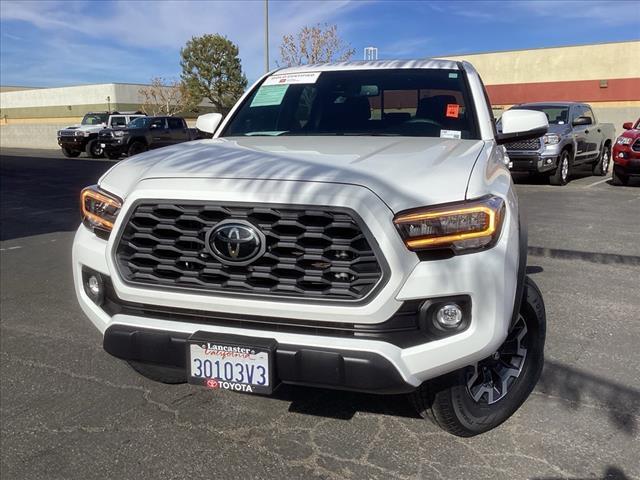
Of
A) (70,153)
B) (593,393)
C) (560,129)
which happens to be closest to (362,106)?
(593,393)

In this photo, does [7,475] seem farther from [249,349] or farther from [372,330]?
[372,330]

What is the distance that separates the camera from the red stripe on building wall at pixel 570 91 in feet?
96.7

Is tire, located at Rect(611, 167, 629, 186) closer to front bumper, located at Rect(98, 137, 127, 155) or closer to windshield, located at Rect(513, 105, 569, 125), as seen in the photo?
windshield, located at Rect(513, 105, 569, 125)

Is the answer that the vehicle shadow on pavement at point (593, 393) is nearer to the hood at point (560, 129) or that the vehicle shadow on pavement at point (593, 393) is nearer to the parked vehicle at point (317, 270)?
the parked vehicle at point (317, 270)

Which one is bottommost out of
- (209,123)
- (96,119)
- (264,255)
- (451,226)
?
(264,255)

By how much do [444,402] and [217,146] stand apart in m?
1.76

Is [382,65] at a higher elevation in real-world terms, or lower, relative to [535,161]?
higher

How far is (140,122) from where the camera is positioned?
22.2 metres

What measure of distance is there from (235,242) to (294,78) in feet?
7.31

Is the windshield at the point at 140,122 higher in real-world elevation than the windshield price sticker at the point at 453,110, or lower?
higher

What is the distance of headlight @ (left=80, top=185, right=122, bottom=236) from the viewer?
2615 mm

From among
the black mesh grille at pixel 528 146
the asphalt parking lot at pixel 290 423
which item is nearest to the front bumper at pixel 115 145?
the black mesh grille at pixel 528 146

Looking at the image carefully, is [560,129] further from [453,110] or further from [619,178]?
[453,110]

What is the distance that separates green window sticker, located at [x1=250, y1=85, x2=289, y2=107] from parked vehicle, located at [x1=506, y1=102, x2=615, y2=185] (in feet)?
27.2
